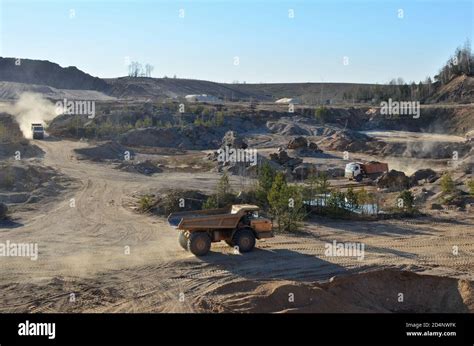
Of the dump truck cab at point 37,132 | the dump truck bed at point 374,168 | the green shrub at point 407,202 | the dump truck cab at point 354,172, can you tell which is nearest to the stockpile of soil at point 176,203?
the green shrub at point 407,202

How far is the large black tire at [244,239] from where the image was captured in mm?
15688

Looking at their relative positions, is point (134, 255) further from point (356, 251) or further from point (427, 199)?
point (427, 199)

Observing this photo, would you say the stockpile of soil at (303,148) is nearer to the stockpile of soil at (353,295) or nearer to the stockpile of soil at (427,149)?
the stockpile of soil at (427,149)

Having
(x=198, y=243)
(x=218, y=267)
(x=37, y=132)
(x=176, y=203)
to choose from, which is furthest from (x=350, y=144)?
(x=218, y=267)

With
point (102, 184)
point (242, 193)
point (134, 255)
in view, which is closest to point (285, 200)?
point (242, 193)

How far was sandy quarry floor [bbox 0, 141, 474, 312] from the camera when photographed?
11.8m

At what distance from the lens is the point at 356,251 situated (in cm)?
1645

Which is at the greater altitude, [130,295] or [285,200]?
[285,200]

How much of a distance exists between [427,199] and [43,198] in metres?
15.8

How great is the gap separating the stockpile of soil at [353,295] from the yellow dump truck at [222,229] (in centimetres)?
290

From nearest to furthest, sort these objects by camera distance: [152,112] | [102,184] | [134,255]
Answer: [134,255], [102,184], [152,112]

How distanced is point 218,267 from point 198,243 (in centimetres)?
107

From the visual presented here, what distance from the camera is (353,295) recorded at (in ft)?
38.7

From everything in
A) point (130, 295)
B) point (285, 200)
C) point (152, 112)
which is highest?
point (152, 112)
